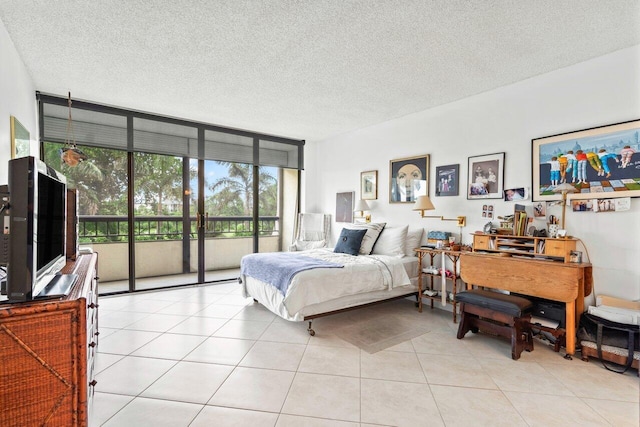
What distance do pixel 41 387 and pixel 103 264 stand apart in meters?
3.74

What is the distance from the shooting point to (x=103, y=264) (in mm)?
4344

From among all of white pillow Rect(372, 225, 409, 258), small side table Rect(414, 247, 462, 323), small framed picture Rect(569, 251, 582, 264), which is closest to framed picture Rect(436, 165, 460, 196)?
white pillow Rect(372, 225, 409, 258)

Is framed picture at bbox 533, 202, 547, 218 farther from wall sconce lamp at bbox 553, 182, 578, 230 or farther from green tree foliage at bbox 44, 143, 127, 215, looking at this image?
green tree foliage at bbox 44, 143, 127, 215

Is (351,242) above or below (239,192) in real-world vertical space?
below

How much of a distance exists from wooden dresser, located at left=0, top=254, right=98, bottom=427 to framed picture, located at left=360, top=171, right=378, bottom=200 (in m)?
4.05

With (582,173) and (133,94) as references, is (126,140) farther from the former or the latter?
(582,173)

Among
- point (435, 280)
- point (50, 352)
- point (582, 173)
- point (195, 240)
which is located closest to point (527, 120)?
point (582, 173)

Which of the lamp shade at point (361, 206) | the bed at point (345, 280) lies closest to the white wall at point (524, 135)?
the lamp shade at point (361, 206)

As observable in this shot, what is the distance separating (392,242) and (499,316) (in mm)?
1659

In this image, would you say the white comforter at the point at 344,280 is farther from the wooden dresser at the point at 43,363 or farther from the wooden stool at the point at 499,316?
the wooden dresser at the point at 43,363

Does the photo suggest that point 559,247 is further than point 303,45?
Yes

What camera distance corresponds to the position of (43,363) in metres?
1.18

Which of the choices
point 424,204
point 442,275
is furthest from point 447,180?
point 442,275

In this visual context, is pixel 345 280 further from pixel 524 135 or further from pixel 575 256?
pixel 524 135
